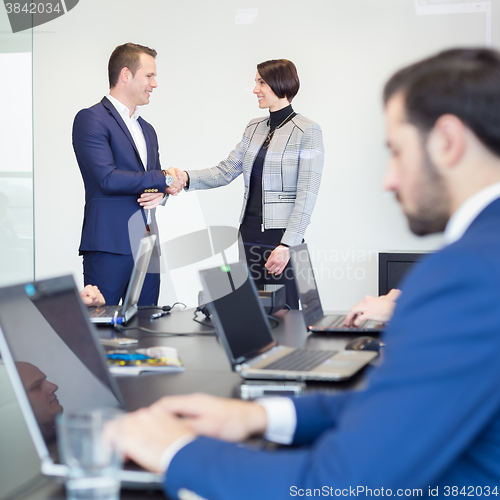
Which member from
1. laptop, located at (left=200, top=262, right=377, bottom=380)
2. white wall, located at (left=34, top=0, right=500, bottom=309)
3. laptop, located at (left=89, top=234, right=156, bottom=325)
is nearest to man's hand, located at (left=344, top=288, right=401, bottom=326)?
laptop, located at (left=200, top=262, right=377, bottom=380)

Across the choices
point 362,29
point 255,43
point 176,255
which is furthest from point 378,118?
point 176,255

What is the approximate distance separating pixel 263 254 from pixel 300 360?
5.94 ft

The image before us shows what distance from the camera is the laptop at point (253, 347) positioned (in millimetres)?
1274

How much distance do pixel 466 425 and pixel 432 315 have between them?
0.12m

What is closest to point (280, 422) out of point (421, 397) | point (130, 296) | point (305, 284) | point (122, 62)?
point (421, 397)

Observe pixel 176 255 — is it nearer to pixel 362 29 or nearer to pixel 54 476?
pixel 362 29

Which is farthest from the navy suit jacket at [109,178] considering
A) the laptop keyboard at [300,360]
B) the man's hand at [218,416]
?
the man's hand at [218,416]

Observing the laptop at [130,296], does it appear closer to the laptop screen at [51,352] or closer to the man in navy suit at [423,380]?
the laptop screen at [51,352]

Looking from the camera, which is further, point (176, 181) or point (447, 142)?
point (176, 181)

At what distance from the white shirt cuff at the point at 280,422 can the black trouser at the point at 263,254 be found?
7.38ft

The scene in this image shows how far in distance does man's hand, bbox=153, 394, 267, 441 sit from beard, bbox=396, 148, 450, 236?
36cm

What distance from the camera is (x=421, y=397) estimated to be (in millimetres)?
584

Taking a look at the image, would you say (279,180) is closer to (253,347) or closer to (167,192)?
(167,192)

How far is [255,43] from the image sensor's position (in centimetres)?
464
